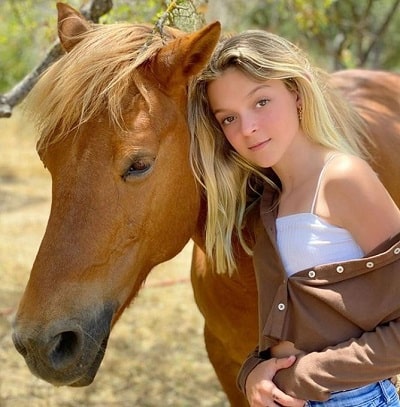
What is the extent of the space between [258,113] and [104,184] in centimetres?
44

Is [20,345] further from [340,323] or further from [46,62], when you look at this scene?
[46,62]

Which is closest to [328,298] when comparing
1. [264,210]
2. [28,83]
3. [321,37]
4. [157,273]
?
[264,210]

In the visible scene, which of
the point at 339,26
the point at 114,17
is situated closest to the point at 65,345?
the point at 114,17

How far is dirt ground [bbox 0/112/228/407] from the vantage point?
3.76 metres

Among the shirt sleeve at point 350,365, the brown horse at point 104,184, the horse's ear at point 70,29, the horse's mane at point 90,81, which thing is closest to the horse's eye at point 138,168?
the brown horse at point 104,184

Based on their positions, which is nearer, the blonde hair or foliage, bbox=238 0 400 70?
the blonde hair

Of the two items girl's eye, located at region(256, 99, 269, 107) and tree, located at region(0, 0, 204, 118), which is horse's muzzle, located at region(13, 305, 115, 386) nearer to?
girl's eye, located at region(256, 99, 269, 107)

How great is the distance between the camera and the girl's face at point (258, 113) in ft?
5.86

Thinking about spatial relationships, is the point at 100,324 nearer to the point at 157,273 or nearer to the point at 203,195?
the point at 203,195

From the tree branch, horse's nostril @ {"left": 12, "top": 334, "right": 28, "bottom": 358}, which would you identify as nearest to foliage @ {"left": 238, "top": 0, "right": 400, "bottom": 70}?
the tree branch

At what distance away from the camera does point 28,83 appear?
2.77 meters

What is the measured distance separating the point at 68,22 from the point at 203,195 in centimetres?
67

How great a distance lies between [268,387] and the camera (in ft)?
5.60

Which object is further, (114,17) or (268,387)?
(114,17)
